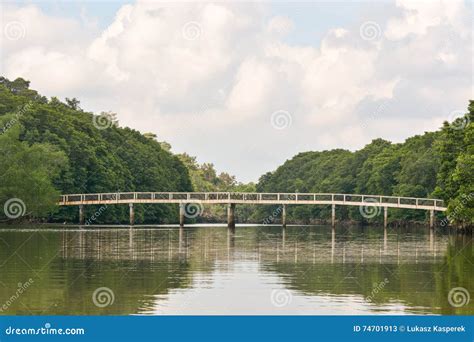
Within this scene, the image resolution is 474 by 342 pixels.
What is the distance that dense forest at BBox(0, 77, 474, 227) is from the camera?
3391 inches

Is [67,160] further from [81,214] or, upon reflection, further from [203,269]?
[203,269]

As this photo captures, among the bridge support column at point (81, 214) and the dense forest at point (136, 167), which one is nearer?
the dense forest at point (136, 167)

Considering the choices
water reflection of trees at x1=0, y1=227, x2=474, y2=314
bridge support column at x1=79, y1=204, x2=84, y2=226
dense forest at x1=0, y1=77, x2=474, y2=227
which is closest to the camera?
water reflection of trees at x1=0, y1=227, x2=474, y2=314

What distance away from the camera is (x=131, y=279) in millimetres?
34156

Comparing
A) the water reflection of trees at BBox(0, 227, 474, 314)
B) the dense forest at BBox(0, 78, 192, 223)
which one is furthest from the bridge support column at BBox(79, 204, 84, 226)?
the water reflection of trees at BBox(0, 227, 474, 314)

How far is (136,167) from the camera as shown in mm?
A: 136125

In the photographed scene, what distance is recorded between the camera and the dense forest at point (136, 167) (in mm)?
86125

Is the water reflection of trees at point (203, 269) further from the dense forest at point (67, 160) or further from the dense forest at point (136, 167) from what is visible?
the dense forest at point (67, 160)

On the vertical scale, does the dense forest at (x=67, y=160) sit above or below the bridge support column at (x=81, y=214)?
above

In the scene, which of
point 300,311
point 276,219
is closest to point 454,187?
point 300,311

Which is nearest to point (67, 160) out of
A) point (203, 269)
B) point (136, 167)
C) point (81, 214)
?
point (81, 214)

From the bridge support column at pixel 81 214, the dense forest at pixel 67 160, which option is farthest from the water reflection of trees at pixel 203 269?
the bridge support column at pixel 81 214

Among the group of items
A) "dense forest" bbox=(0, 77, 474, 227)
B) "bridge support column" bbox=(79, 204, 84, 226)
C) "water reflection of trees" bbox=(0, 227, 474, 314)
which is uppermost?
"dense forest" bbox=(0, 77, 474, 227)

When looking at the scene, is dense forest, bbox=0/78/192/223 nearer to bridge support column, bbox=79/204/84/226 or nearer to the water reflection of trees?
bridge support column, bbox=79/204/84/226
